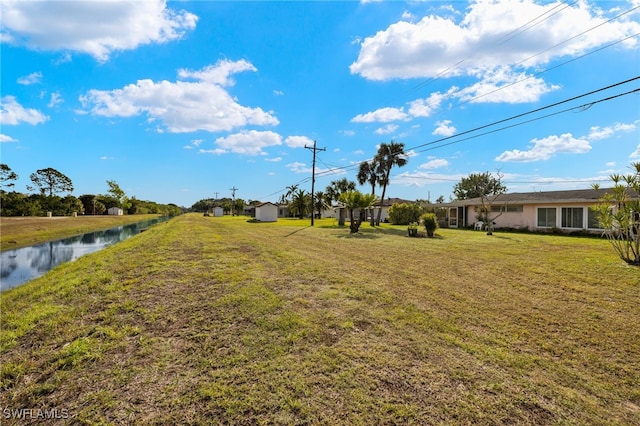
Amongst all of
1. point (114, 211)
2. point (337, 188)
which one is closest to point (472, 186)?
point (337, 188)

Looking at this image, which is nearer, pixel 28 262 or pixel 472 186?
pixel 28 262

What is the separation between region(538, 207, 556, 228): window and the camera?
20125 millimetres

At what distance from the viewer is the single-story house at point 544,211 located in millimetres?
18359

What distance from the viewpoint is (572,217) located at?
19094 millimetres

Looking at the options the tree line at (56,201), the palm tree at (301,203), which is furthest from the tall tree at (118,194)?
the palm tree at (301,203)

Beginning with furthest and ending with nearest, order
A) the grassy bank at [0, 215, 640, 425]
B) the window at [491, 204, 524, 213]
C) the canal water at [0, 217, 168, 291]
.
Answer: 1. the window at [491, 204, 524, 213]
2. the canal water at [0, 217, 168, 291]
3. the grassy bank at [0, 215, 640, 425]

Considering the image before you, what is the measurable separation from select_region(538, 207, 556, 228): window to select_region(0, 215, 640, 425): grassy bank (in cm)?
1538

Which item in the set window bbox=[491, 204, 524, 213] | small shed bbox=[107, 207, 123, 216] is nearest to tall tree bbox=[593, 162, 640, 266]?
window bbox=[491, 204, 524, 213]

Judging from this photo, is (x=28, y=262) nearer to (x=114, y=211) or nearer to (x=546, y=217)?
(x=546, y=217)

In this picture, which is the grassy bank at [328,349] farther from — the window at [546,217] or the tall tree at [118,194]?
the tall tree at [118,194]

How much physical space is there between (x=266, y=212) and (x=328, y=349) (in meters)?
39.0

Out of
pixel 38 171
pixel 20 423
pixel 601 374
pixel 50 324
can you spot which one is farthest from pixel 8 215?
pixel 601 374

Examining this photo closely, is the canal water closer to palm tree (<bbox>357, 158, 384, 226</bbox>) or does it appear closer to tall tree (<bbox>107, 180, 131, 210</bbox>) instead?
palm tree (<bbox>357, 158, 384, 226</bbox>)

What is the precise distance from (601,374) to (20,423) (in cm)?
556
